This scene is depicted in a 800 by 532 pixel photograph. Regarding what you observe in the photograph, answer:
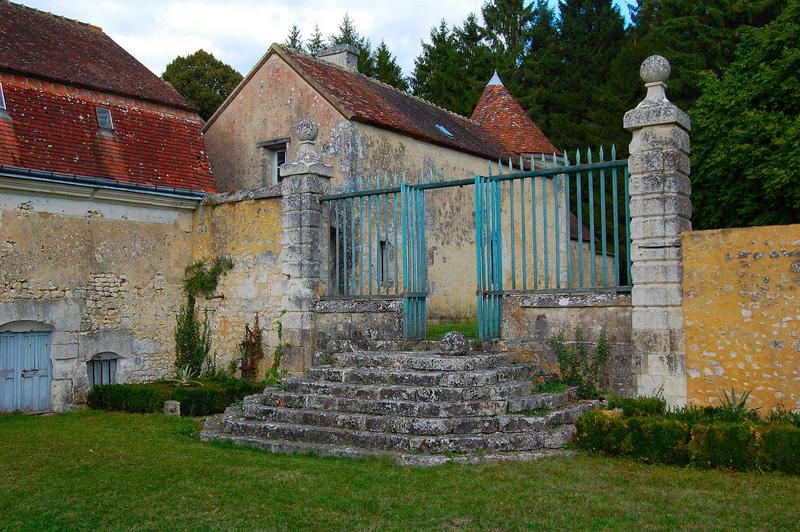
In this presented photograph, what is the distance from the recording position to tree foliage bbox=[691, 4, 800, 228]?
54.8ft

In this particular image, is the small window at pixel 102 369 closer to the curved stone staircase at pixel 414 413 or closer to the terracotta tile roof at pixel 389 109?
the curved stone staircase at pixel 414 413

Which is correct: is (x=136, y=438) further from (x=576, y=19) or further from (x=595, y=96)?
(x=576, y=19)

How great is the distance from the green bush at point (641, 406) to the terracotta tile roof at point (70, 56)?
9782 mm

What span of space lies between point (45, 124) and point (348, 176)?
558cm

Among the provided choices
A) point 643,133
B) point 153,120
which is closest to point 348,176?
point 153,120

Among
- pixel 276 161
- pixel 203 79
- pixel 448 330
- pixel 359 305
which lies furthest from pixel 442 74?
pixel 359 305

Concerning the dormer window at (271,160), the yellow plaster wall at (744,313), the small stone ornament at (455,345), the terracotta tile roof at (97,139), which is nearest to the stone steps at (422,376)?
the small stone ornament at (455,345)

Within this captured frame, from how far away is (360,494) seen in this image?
548 centimetres

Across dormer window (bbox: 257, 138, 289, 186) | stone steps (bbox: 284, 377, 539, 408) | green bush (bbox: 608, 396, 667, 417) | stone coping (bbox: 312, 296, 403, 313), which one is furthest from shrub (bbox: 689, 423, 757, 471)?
dormer window (bbox: 257, 138, 289, 186)

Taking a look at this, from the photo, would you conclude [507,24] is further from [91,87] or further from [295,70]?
[91,87]

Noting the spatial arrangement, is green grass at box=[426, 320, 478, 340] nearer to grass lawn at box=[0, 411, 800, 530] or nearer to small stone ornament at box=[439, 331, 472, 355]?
small stone ornament at box=[439, 331, 472, 355]

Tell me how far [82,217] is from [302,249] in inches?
140

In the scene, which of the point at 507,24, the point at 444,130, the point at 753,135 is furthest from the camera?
the point at 507,24

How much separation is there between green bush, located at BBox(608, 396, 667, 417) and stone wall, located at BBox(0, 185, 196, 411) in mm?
7612
